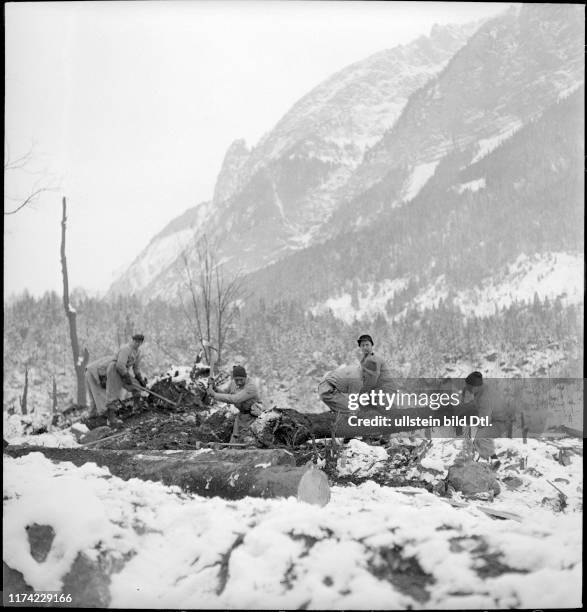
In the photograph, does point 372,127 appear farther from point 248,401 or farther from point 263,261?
point 248,401

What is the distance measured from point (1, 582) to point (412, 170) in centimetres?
9283

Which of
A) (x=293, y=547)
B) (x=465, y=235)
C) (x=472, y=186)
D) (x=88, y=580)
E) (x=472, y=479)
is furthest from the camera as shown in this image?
(x=472, y=186)

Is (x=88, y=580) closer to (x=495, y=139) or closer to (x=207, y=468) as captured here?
(x=207, y=468)

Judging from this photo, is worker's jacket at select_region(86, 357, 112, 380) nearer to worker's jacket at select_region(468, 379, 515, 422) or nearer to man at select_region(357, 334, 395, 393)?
man at select_region(357, 334, 395, 393)

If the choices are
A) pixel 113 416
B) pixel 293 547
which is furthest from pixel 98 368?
pixel 293 547

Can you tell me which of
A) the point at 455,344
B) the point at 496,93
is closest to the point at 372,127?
the point at 496,93

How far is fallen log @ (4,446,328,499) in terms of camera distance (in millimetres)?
4445

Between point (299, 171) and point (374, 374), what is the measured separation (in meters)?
122

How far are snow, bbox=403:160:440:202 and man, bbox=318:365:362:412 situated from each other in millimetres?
77597

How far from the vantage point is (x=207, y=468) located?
15.5 ft

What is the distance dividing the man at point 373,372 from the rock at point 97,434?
3426 mm

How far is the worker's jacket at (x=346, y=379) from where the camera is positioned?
623 cm

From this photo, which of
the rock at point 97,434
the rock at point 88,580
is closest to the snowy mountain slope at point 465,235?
the rock at point 97,434

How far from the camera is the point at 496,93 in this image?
4013 inches
